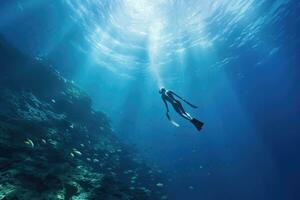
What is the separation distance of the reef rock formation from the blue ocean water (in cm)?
681

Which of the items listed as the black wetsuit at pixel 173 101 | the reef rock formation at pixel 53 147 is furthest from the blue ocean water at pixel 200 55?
the black wetsuit at pixel 173 101

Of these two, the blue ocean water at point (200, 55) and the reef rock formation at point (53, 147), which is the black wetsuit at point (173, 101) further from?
the blue ocean water at point (200, 55)

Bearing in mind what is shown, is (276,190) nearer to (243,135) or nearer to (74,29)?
(243,135)

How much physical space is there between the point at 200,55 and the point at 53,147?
81.9 ft

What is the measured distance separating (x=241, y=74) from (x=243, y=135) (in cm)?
5764

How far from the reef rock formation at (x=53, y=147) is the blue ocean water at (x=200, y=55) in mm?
6814

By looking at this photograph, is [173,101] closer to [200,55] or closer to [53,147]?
[53,147]

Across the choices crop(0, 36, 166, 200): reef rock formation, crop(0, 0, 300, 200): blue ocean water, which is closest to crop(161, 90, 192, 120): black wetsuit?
crop(0, 36, 166, 200): reef rock formation

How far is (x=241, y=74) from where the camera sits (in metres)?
41.6

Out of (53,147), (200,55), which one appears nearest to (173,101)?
(53,147)

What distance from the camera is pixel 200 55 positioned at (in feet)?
104

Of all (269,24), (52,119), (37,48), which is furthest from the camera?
(37,48)

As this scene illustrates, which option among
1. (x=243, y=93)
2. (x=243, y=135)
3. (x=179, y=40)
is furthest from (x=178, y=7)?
(x=243, y=135)

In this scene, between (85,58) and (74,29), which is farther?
(85,58)
